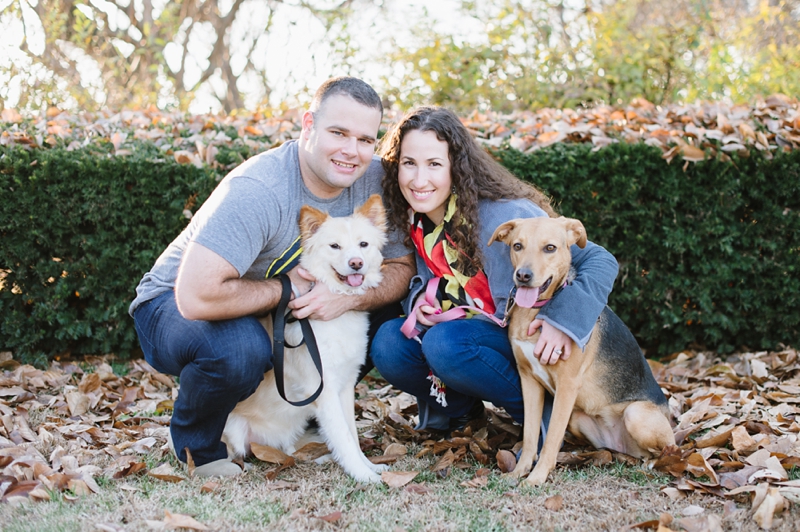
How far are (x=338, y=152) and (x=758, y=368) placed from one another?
3252 millimetres

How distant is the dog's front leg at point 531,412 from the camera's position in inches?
119

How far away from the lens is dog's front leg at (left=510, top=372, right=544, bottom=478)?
3.02m

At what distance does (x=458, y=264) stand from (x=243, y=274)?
1045 millimetres

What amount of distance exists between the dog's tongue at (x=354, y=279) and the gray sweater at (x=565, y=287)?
1.18 ft

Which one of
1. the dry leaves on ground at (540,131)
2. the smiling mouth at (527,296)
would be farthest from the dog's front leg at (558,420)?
the dry leaves on ground at (540,131)

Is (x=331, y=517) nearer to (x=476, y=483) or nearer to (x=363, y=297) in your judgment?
(x=476, y=483)

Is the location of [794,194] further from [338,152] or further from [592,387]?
[338,152]

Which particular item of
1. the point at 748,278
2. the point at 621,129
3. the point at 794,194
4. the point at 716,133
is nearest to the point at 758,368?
the point at 748,278

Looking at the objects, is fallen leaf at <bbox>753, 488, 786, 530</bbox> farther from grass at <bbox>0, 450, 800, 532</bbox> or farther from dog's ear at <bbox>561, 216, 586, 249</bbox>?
dog's ear at <bbox>561, 216, 586, 249</bbox>

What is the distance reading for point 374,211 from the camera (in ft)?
10.7

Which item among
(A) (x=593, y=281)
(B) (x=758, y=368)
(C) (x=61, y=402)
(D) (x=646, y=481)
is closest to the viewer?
(D) (x=646, y=481)

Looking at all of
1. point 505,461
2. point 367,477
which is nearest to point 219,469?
point 367,477

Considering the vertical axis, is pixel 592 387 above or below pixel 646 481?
above

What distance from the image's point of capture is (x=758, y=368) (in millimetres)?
4367
